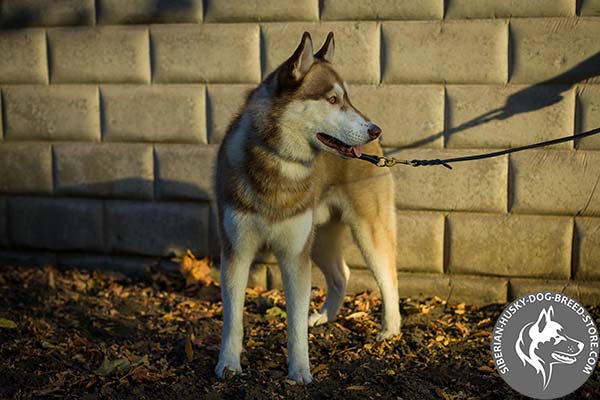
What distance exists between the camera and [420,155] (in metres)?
4.57

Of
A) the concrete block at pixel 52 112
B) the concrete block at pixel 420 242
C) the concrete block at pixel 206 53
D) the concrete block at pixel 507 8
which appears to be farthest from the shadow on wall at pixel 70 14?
the concrete block at pixel 420 242

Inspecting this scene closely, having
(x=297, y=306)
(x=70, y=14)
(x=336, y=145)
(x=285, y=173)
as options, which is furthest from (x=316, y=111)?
(x=70, y=14)

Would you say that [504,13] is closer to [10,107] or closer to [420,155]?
[420,155]

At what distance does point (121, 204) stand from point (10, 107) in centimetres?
112

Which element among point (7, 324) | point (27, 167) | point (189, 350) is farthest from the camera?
point (27, 167)

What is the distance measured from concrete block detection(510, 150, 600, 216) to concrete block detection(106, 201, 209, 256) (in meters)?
2.14

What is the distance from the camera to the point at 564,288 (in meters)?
4.48

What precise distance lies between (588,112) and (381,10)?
1.44 meters

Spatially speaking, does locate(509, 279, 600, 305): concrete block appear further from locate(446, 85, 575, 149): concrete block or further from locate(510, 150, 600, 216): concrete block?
locate(446, 85, 575, 149): concrete block

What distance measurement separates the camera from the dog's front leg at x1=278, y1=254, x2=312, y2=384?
349cm

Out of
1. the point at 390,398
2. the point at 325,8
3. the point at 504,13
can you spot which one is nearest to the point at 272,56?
the point at 325,8

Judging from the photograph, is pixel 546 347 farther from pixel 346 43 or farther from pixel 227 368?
pixel 346 43

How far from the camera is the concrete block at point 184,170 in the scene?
4.91 m

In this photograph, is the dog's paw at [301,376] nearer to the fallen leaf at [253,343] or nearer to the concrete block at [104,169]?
the fallen leaf at [253,343]
